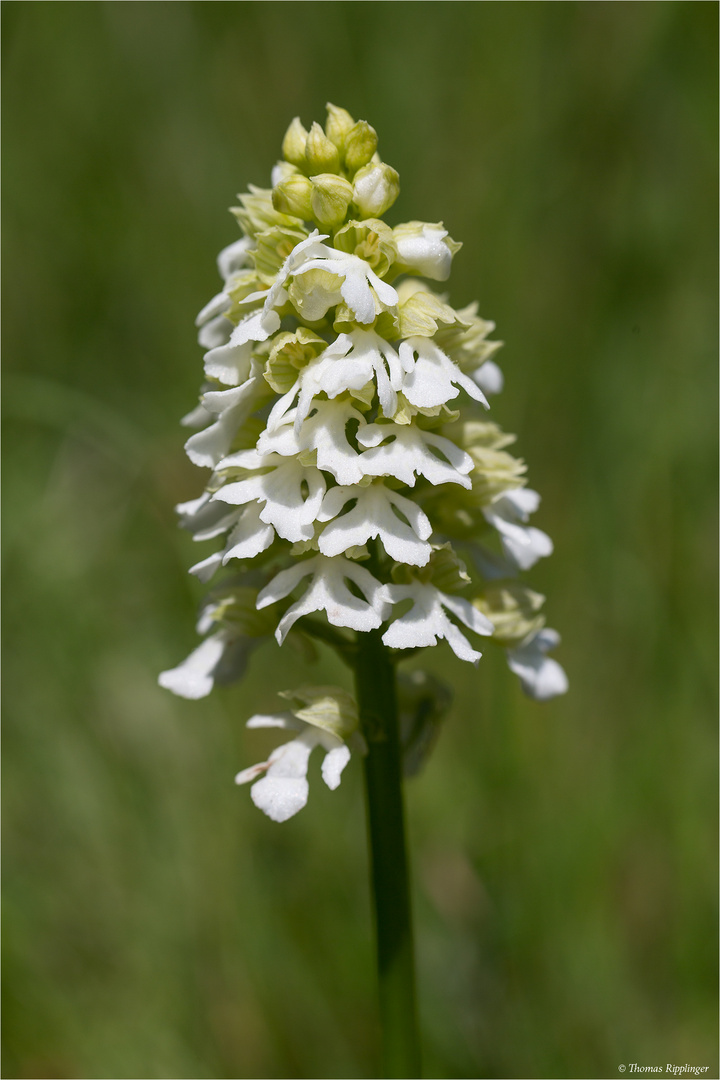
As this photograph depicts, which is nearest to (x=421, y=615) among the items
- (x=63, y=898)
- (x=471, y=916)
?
(x=471, y=916)

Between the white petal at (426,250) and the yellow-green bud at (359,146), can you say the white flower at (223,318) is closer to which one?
the yellow-green bud at (359,146)

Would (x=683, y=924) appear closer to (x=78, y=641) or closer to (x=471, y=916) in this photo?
(x=471, y=916)

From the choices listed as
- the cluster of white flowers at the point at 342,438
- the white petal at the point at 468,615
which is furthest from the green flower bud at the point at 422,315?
the white petal at the point at 468,615

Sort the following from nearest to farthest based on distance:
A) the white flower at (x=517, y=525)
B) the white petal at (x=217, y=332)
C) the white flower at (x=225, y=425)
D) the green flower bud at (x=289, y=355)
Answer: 1. the green flower bud at (x=289, y=355)
2. the white flower at (x=225, y=425)
3. the white flower at (x=517, y=525)
4. the white petal at (x=217, y=332)

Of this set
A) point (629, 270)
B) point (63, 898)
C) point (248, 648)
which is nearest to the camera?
point (248, 648)

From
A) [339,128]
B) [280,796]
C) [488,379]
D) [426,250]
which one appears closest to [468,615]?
[280,796]

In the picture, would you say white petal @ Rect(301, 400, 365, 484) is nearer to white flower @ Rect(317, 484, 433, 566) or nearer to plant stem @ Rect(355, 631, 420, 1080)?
white flower @ Rect(317, 484, 433, 566)
